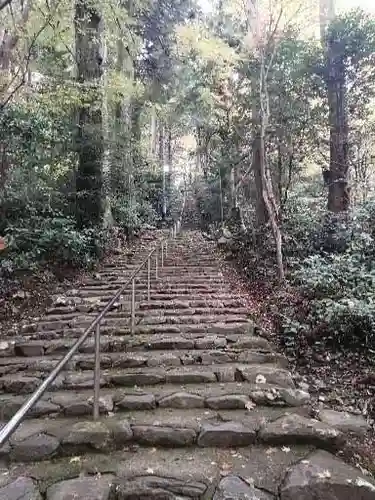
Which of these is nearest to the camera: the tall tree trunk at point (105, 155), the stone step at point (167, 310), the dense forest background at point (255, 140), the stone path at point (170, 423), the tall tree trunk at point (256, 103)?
the stone path at point (170, 423)

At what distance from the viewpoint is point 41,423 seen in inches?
132

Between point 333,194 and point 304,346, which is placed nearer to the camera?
point 304,346

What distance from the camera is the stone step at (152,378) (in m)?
3.98

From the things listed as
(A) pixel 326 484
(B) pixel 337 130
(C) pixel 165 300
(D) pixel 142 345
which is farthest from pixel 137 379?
(B) pixel 337 130

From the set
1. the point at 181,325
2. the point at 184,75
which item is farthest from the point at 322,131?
the point at 184,75

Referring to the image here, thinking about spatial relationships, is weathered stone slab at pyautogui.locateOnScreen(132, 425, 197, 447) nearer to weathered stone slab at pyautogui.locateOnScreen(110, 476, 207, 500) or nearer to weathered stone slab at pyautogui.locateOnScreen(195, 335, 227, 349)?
weathered stone slab at pyautogui.locateOnScreen(110, 476, 207, 500)

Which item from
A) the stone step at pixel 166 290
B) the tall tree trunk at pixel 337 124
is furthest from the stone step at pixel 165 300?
the tall tree trunk at pixel 337 124

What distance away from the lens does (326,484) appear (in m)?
2.53

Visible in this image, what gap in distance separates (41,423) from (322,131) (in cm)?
856

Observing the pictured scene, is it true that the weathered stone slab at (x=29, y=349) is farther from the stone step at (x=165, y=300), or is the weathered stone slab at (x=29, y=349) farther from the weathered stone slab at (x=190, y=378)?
the weathered stone slab at (x=190, y=378)

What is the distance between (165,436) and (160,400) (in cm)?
54

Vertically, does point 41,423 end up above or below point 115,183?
below

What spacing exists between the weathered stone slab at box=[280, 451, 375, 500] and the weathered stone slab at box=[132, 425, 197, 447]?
0.73 meters

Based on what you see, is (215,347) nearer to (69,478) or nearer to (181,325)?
(181,325)
